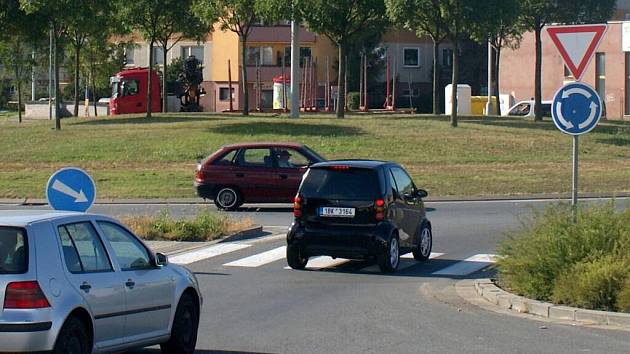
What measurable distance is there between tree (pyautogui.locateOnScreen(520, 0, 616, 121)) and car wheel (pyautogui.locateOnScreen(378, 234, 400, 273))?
102ft

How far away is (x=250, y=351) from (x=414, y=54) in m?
77.3

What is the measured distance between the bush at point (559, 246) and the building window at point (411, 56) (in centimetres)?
7296

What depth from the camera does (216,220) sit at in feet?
70.0

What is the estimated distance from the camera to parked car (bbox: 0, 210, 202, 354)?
8.12m

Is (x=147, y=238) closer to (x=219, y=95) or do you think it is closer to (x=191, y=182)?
(x=191, y=182)

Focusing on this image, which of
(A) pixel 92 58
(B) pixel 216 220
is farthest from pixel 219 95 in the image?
(B) pixel 216 220

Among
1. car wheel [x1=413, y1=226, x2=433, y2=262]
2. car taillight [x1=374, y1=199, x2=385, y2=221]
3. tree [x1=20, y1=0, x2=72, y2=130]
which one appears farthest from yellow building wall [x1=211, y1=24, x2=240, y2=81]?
car taillight [x1=374, y1=199, x2=385, y2=221]

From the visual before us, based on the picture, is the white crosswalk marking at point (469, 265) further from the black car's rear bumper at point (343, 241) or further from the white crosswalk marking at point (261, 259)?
the white crosswalk marking at point (261, 259)

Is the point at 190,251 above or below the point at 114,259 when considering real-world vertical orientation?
below

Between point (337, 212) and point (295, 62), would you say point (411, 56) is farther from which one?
point (337, 212)

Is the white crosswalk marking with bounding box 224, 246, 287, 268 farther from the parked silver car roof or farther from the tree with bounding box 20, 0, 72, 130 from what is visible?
the tree with bounding box 20, 0, 72, 130

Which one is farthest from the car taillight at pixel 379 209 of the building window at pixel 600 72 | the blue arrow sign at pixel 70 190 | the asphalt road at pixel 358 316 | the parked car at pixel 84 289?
the building window at pixel 600 72

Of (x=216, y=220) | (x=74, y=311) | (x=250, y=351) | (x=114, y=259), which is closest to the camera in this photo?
(x=74, y=311)

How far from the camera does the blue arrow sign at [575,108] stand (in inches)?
560
